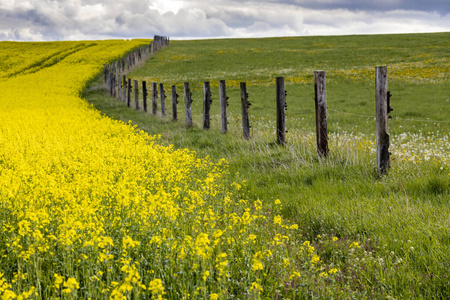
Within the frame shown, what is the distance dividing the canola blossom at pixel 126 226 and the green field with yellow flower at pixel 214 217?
0.09 feet

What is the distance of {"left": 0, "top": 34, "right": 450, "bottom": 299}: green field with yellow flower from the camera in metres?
3.65

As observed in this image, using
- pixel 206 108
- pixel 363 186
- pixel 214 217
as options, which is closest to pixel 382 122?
pixel 363 186

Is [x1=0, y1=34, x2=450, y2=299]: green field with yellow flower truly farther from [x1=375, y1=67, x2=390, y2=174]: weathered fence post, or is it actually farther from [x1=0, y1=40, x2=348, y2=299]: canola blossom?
[x1=375, y1=67, x2=390, y2=174]: weathered fence post

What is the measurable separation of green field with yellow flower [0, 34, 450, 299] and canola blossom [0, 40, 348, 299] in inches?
1.1

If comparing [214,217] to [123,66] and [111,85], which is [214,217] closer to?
[111,85]

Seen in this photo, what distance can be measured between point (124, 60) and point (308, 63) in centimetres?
2007

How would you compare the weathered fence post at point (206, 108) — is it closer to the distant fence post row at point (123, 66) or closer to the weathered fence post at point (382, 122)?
the weathered fence post at point (382, 122)

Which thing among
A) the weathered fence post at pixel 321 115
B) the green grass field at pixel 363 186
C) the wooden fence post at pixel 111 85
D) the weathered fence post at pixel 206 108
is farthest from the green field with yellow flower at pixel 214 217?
the wooden fence post at pixel 111 85

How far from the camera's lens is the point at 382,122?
708 cm

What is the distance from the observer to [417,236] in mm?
4453

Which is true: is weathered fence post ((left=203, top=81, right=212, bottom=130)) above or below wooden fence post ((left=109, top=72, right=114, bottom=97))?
below

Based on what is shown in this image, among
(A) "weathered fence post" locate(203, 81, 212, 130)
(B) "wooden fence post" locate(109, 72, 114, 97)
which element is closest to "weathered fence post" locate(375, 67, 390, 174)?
(A) "weathered fence post" locate(203, 81, 212, 130)

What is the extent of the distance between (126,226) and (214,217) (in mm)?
1096

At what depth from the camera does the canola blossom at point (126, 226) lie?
354 cm
